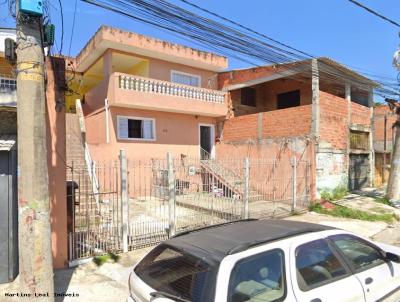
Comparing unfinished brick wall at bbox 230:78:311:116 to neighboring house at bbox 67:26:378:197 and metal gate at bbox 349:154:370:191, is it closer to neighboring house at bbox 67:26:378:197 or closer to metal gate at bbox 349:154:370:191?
neighboring house at bbox 67:26:378:197

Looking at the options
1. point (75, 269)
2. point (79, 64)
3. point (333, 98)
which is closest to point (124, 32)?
point (79, 64)

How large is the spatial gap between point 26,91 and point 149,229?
4.87 m

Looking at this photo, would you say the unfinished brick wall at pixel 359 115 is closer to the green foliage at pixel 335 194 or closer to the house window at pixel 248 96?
the green foliage at pixel 335 194

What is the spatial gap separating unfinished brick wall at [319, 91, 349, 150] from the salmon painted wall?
20.5ft

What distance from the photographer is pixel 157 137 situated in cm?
1558

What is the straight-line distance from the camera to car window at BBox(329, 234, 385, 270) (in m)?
3.43

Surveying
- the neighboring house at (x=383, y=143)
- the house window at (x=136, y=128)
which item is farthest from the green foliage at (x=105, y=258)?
the neighboring house at (x=383, y=143)

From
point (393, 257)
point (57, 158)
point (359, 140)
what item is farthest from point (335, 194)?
point (57, 158)

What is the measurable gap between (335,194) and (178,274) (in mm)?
12656

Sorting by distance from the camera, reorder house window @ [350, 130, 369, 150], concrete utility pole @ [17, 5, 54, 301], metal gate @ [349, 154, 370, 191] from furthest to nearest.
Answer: metal gate @ [349, 154, 370, 191] → house window @ [350, 130, 369, 150] → concrete utility pole @ [17, 5, 54, 301]

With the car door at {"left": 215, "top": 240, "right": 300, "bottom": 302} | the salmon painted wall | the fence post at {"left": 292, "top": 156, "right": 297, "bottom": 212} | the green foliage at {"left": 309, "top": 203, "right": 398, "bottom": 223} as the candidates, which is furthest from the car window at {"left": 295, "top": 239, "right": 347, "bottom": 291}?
the salmon painted wall

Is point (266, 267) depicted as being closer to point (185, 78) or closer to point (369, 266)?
point (369, 266)

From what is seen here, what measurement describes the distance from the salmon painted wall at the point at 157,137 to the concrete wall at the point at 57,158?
27.3ft

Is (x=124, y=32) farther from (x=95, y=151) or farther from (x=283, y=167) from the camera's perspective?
(x=283, y=167)
